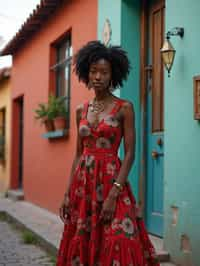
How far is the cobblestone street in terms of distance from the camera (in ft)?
18.7

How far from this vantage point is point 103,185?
3479 millimetres

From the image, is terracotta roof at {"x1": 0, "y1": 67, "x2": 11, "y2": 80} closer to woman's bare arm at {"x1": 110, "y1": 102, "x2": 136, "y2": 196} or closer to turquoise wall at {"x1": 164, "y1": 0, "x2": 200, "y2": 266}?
turquoise wall at {"x1": 164, "y1": 0, "x2": 200, "y2": 266}

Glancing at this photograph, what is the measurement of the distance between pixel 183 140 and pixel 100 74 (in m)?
1.49

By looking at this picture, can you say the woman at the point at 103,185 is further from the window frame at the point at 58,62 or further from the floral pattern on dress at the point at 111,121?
the window frame at the point at 58,62

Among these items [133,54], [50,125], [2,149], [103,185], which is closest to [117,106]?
[103,185]

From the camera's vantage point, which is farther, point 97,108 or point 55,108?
point 55,108

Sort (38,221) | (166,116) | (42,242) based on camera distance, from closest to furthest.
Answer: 1. (166,116)
2. (42,242)
3. (38,221)

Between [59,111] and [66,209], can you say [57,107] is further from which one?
[66,209]

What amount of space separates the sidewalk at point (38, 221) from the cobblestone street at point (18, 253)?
5.4 inches

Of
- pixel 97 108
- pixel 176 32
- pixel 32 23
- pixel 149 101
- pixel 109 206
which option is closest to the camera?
pixel 109 206

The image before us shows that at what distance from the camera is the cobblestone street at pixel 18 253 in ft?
18.7

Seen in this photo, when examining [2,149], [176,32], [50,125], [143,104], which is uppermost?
[176,32]

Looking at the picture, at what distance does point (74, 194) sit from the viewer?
3.59 metres

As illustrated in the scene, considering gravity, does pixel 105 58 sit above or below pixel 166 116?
above
